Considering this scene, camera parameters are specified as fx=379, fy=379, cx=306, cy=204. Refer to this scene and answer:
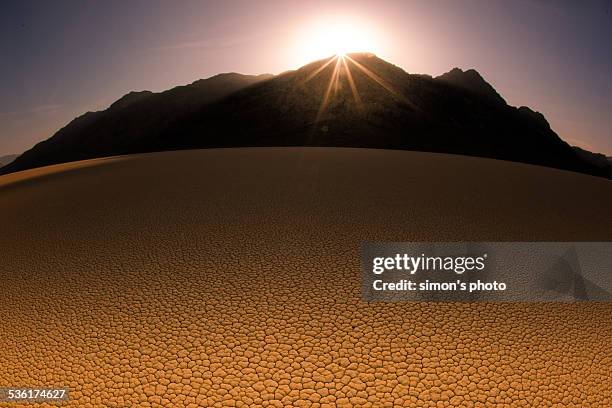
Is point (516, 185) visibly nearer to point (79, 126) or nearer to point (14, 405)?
point (14, 405)

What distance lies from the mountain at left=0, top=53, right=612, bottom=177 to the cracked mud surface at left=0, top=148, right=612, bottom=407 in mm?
56394

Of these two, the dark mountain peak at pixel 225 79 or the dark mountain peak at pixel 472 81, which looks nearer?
the dark mountain peak at pixel 472 81

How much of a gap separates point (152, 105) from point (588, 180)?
133 metres

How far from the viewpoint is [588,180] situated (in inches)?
666

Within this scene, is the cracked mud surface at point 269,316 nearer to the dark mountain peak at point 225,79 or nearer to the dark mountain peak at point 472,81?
the dark mountain peak at point 472,81

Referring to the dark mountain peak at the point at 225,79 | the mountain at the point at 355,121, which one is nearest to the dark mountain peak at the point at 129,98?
the dark mountain peak at the point at 225,79

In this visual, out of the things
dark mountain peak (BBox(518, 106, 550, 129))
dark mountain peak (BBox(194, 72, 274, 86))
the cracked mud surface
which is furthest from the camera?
dark mountain peak (BBox(194, 72, 274, 86))

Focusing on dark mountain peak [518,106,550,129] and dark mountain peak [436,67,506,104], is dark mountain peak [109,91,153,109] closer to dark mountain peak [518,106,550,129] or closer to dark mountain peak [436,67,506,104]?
dark mountain peak [436,67,506,104]

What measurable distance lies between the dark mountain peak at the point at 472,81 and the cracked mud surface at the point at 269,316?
130m

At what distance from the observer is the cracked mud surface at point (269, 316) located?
3.96 meters

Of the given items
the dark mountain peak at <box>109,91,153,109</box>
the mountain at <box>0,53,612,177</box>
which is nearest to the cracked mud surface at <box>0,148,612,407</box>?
the mountain at <box>0,53,612,177</box>

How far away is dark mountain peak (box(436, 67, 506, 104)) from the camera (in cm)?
12800

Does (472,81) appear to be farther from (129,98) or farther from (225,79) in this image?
(129,98)

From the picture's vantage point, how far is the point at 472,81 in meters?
134
